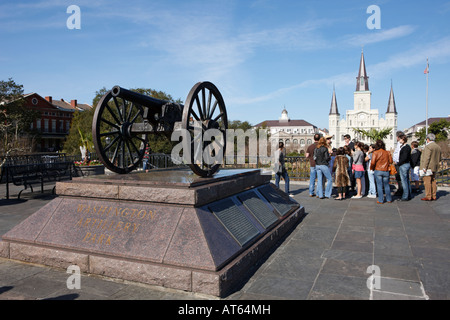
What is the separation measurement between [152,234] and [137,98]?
2.41m

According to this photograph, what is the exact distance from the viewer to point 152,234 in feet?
11.9

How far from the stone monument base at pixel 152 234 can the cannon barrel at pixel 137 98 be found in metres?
1.35

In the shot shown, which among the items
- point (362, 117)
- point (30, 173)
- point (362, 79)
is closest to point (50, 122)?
point (30, 173)

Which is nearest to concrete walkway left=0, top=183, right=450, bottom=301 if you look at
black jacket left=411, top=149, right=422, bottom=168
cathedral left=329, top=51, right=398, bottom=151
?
black jacket left=411, top=149, right=422, bottom=168

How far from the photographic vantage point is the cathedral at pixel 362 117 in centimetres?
11025

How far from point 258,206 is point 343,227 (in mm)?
1799

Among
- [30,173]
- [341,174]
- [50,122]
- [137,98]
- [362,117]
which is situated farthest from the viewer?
[362,117]

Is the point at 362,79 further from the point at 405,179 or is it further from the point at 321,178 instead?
the point at 321,178

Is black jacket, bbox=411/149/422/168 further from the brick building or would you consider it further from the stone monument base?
the brick building

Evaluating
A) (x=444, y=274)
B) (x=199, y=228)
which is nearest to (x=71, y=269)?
(x=199, y=228)

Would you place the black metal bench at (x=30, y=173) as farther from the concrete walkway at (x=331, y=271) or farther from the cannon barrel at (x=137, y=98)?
the cannon barrel at (x=137, y=98)

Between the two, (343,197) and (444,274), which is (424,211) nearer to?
(343,197)

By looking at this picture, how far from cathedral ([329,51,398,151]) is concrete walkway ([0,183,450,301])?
110 meters

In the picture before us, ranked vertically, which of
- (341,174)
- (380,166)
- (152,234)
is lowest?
(152,234)
